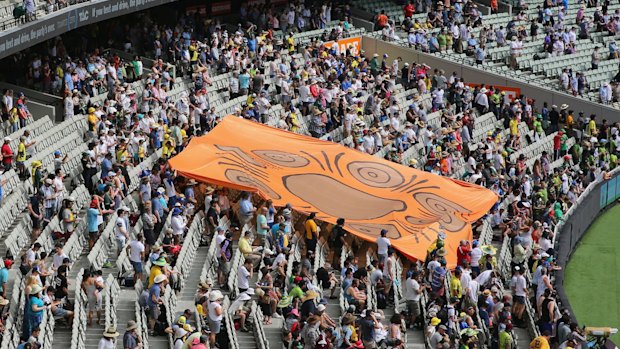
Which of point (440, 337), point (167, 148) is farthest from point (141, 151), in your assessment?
point (440, 337)

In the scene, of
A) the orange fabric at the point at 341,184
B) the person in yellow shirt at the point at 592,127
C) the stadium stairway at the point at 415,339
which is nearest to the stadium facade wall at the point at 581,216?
the person in yellow shirt at the point at 592,127

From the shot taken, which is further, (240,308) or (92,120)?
(92,120)

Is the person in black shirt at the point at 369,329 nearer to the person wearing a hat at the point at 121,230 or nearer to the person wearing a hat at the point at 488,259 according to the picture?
the person wearing a hat at the point at 488,259

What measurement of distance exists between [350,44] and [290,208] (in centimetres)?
1587

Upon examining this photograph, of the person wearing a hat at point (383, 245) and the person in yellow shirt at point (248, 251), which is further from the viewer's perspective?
the person wearing a hat at point (383, 245)

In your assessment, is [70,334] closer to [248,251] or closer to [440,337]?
[248,251]

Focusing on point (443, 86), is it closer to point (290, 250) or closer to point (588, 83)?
→ point (588, 83)

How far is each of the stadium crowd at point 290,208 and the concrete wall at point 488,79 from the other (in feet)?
1.52

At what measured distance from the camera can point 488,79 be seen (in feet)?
135

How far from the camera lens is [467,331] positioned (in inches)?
895

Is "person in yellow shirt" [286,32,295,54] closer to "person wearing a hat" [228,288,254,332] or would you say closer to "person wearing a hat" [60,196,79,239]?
"person wearing a hat" [60,196,79,239]

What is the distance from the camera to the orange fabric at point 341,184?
1076 inches

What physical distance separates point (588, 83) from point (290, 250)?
18.4 m

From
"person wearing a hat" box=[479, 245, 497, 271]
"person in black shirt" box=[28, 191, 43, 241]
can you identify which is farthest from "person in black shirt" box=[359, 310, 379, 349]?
"person in black shirt" box=[28, 191, 43, 241]
